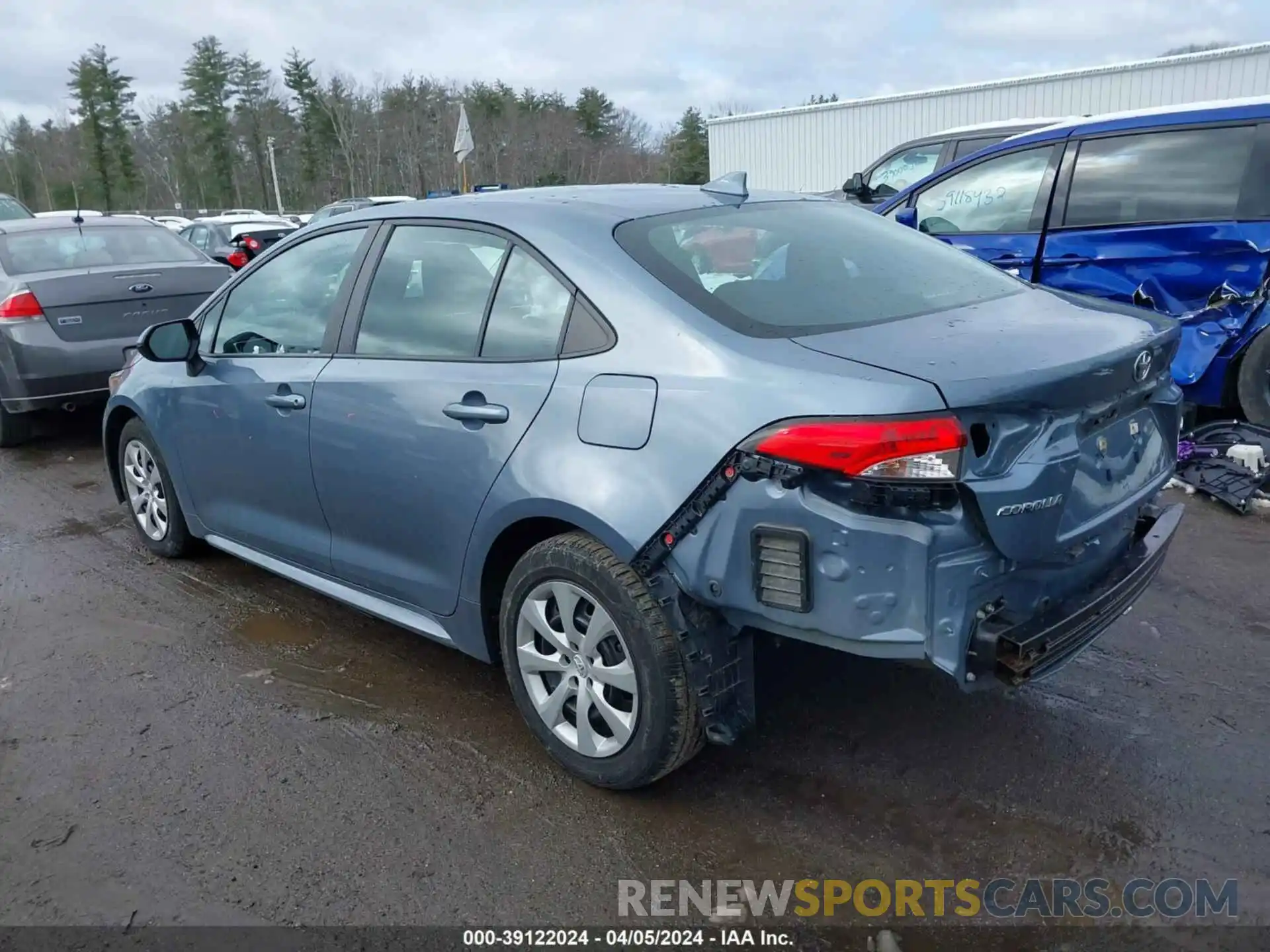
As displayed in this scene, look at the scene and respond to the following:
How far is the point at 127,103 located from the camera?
2515 inches

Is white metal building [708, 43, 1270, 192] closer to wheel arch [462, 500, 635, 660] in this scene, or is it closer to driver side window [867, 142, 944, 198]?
driver side window [867, 142, 944, 198]

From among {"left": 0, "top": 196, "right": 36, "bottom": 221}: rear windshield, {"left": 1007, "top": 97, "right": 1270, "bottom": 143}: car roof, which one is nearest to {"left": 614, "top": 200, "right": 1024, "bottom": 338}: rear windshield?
{"left": 1007, "top": 97, "right": 1270, "bottom": 143}: car roof

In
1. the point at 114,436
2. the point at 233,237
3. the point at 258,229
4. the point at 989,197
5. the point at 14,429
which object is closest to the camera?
the point at 114,436

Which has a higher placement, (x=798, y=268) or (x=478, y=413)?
(x=798, y=268)

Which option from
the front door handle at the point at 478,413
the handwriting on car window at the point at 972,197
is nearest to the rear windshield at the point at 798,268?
the front door handle at the point at 478,413

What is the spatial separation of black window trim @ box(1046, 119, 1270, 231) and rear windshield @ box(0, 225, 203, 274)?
651 centimetres

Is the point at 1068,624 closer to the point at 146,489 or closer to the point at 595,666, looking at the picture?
the point at 595,666

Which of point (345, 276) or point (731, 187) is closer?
point (731, 187)

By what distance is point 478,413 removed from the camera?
120 inches

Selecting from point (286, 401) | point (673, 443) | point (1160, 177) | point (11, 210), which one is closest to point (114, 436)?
point (286, 401)

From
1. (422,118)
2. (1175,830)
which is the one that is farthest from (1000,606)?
(422,118)

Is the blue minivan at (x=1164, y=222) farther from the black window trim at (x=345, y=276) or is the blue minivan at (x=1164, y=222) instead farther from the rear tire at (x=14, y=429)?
the rear tire at (x=14, y=429)

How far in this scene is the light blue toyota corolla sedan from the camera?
2.37m

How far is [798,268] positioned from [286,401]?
76.5 inches
